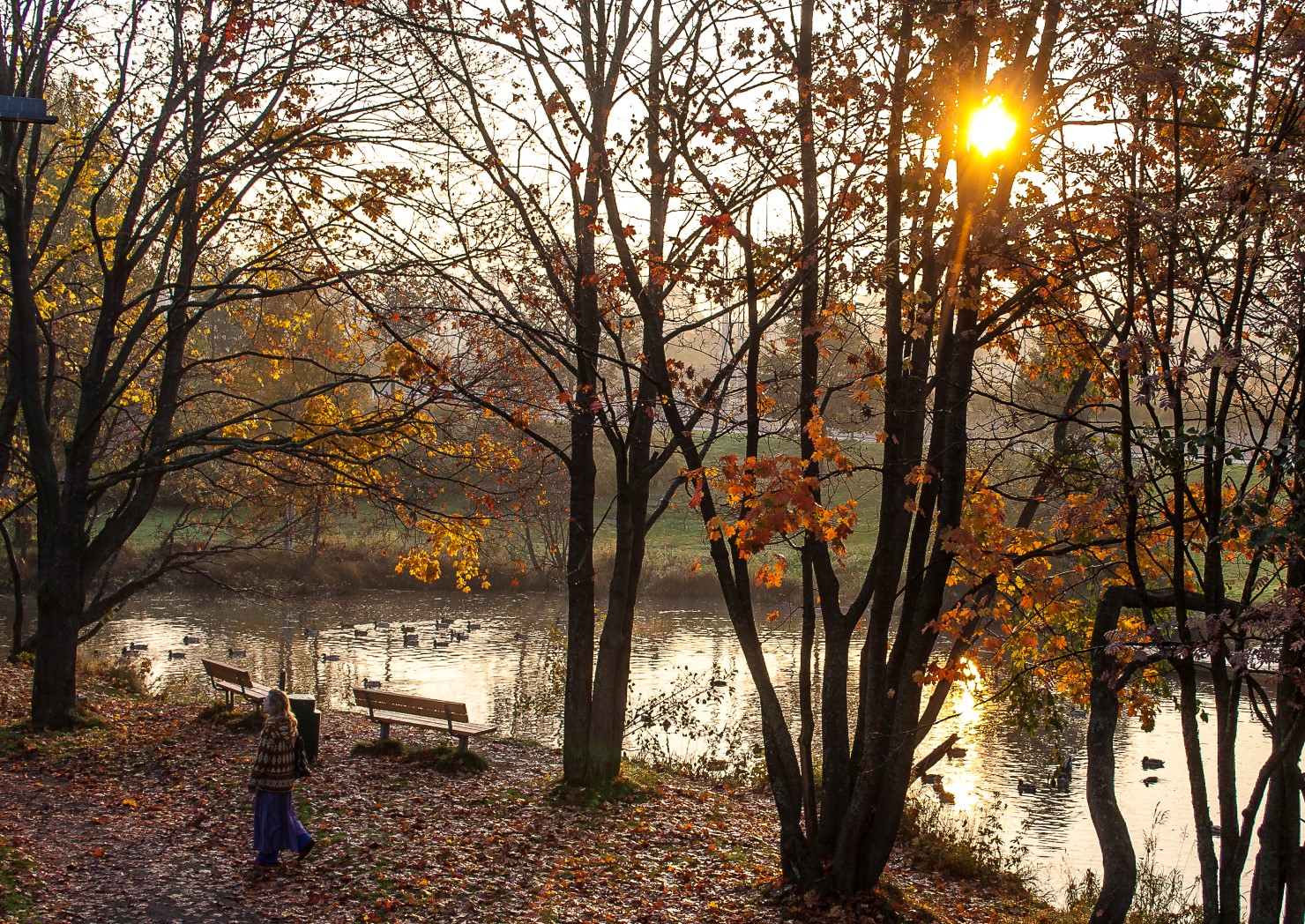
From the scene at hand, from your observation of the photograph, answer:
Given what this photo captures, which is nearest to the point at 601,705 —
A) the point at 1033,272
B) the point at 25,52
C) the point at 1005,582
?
the point at 1005,582

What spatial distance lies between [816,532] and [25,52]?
12.0 m

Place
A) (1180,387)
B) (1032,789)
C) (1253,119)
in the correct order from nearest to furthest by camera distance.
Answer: (1180,387)
(1253,119)
(1032,789)

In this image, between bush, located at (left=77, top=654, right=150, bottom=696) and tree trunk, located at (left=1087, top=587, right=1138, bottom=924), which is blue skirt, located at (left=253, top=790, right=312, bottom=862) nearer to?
tree trunk, located at (left=1087, top=587, right=1138, bottom=924)

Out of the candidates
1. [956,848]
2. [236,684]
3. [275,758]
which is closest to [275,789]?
[275,758]

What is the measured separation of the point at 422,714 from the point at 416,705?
156 mm

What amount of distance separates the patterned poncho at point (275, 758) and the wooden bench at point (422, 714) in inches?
208

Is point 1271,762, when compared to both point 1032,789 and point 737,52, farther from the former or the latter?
point 1032,789

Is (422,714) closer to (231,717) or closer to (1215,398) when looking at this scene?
(231,717)

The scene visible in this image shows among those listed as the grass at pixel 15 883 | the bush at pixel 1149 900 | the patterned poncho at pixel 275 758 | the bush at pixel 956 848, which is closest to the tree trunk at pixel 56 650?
the grass at pixel 15 883

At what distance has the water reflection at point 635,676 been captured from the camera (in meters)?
15.4

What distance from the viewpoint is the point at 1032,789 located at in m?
16.3

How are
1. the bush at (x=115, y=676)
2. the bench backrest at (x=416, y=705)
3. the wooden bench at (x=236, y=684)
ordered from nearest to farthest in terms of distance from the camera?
the bench backrest at (x=416, y=705) → the wooden bench at (x=236, y=684) → the bush at (x=115, y=676)

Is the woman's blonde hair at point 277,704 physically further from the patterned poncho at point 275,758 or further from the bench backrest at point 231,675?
the bench backrest at point 231,675

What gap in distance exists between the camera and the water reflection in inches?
606
